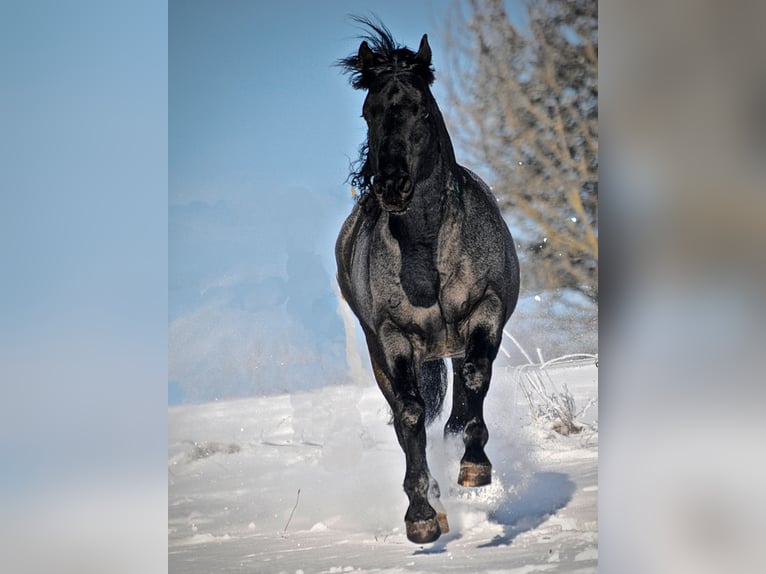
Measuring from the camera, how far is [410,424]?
9.24 feet

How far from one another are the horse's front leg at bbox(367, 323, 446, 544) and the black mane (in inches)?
30.4

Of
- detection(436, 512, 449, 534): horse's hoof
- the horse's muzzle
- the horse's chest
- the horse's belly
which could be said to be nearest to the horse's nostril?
the horse's muzzle

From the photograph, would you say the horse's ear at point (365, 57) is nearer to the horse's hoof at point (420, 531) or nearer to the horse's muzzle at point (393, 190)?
the horse's muzzle at point (393, 190)

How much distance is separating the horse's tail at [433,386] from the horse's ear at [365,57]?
0.94 meters

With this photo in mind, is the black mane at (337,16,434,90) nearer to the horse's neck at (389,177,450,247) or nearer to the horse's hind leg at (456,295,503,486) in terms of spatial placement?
the horse's neck at (389,177,450,247)

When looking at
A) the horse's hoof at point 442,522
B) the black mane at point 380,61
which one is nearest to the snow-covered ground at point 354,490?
the horse's hoof at point 442,522

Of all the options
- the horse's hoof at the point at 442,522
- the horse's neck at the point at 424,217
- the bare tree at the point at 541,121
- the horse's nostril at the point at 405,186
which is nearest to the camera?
the horse's nostril at the point at 405,186

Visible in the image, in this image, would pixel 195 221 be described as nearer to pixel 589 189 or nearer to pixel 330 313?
pixel 330 313

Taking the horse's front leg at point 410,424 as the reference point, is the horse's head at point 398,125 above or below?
above

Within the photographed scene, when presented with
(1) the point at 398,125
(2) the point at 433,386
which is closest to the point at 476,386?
(2) the point at 433,386

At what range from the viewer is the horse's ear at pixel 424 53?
2840 millimetres

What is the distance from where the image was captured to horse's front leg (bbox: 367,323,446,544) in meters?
2.81
